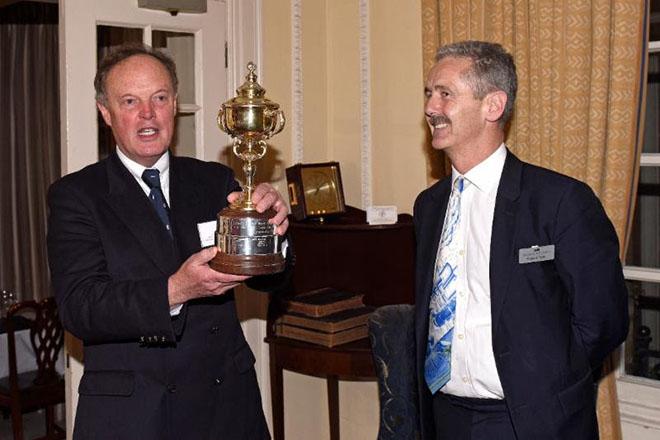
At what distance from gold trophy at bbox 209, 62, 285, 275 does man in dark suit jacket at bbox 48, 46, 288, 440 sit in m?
0.03

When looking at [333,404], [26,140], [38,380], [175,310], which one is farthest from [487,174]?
[26,140]

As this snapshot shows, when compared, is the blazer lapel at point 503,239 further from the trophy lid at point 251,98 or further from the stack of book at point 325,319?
the stack of book at point 325,319

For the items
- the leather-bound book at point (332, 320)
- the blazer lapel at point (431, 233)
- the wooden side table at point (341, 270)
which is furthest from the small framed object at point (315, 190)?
the blazer lapel at point (431, 233)

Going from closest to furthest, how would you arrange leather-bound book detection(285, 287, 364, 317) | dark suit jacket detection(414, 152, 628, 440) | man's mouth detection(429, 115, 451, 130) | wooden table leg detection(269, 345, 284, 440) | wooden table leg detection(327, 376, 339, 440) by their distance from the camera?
1. dark suit jacket detection(414, 152, 628, 440)
2. man's mouth detection(429, 115, 451, 130)
3. leather-bound book detection(285, 287, 364, 317)
4. wooden table leg detection(269, 345, 284, 440)
5. wooden table leg detection(327, 376, 339, 440)

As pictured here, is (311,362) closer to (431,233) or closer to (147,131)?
(431,233)

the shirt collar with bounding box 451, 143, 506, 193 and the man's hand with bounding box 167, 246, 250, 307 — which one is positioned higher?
the shirt collar with bounding box 451, 143, 506, 193

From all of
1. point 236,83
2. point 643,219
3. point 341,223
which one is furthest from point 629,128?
point 236,83

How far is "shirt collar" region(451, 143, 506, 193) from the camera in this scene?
2.73 metres

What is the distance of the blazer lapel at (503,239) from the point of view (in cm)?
256

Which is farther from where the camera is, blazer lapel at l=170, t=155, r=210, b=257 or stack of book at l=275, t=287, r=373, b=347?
stack of book at l=275, t=287, r=373, b=347

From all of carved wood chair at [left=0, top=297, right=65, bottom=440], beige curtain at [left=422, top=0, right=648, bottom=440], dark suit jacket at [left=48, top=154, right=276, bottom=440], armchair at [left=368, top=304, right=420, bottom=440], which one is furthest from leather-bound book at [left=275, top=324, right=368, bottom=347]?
carved wood chair at [left=0, top=297, right=65, bottom=440]

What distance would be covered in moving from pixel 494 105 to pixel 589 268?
575mm

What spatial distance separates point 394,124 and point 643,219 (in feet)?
4.10

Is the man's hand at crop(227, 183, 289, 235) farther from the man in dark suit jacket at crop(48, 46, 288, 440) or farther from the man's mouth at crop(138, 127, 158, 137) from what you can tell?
the man's mouth at crop(138, 127, 158, 137)
